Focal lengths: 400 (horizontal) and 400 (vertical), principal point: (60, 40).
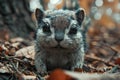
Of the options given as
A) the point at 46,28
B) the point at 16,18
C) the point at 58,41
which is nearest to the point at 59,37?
the point at 58,41

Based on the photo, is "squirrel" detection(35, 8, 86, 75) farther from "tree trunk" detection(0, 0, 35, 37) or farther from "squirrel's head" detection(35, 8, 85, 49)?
"tree trunk" detection(0, 0, 35, 37)

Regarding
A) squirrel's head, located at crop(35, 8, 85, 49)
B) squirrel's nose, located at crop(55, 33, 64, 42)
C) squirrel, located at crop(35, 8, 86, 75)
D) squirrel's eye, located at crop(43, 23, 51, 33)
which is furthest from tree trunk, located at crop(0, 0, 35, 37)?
squirrel's nose, located at crop(55, 33, 64, 42)

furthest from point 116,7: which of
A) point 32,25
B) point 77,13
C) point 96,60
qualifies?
point 77,13

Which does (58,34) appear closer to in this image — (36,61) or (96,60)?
(36,61)

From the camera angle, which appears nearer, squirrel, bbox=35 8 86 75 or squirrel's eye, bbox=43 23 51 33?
squirrel, bbox=35 8 86 75

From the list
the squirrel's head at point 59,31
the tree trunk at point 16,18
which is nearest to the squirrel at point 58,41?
the squirrel's head at point 59,31

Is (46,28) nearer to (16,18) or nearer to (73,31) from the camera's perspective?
(73,31)

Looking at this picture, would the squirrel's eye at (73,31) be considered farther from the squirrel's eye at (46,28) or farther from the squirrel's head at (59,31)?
the squirrel's eye at (46,28)

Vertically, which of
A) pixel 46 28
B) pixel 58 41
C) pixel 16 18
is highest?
pixel 46 28
